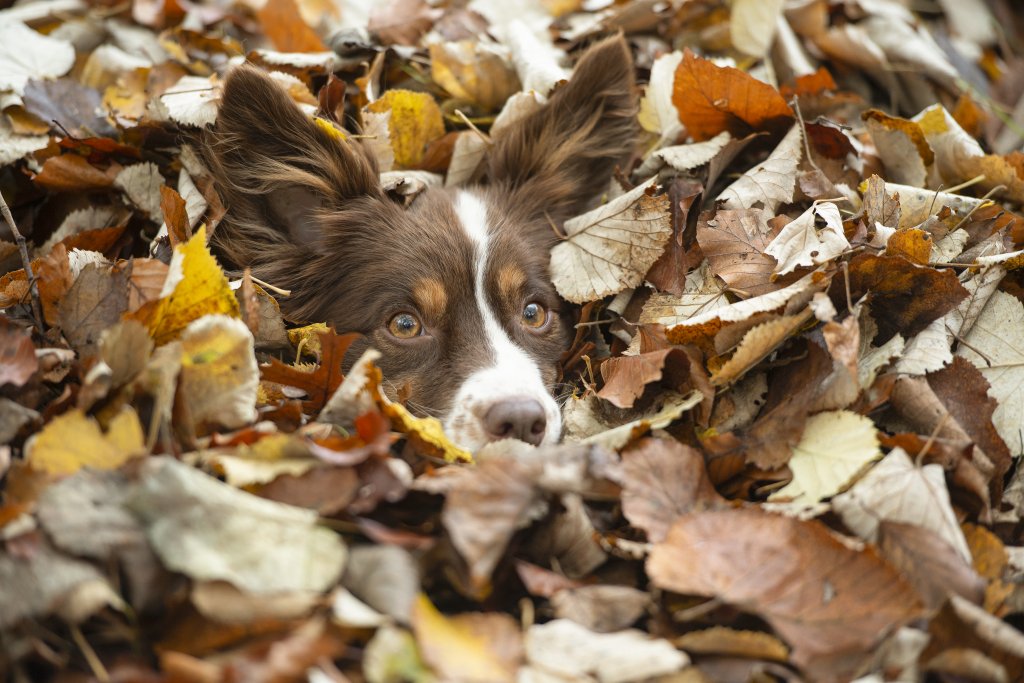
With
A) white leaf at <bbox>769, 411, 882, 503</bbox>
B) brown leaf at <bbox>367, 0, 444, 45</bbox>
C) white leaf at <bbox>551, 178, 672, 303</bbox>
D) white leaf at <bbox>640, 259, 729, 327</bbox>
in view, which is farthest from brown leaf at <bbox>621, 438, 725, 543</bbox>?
brown leaf at <bbox>367, 0, 444, 45</bbox>

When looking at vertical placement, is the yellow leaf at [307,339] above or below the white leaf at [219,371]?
below

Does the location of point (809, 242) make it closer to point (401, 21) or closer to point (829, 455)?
point (829, 455)

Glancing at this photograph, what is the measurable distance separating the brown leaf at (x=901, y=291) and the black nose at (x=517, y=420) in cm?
92

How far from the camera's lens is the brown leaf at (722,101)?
3164mm

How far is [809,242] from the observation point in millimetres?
2600

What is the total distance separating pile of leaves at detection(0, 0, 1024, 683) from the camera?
5.63 feet

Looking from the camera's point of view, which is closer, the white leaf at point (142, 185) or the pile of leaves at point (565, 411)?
the pile of leaves at point (565, 411)

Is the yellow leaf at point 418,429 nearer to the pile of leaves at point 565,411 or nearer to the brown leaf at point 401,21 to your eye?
the pile of leaves at point 565,411

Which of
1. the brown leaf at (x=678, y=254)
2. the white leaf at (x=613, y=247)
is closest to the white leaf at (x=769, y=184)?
the brown leaf at (x=678, y=254)

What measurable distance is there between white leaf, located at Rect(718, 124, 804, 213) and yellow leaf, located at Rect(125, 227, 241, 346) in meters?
1.62

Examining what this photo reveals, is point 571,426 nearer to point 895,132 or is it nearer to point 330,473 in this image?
point 330,473

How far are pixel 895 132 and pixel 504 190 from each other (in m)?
1.46

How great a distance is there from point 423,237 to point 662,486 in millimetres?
1525

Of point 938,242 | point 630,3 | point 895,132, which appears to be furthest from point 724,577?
point 630,3
